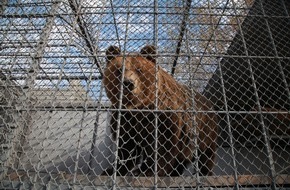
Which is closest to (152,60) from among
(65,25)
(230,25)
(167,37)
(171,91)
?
(171,91)

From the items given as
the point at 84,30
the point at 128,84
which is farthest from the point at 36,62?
the point at 84,30

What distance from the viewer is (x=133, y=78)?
3.20 m

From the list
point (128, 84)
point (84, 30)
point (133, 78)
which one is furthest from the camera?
point (84, 30)

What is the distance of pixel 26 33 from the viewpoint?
3.83 meters

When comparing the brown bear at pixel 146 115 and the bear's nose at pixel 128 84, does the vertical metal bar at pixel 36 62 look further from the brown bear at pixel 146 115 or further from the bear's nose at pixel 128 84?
the bear's nose at pixel 128 84

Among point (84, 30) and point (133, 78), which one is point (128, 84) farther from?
point (84, 30)

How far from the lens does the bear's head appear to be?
3.15 meters

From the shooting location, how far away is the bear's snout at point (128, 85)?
304 centimetres

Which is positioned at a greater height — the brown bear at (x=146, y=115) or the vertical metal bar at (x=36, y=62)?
the vertical metal bar at (x=36, y=62)

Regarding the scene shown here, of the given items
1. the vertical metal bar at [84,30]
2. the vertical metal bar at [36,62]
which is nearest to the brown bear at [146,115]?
the vertical metal bar at [84,30]

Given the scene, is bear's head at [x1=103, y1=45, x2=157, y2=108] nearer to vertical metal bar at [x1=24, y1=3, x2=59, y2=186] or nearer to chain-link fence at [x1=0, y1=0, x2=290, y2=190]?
chain-link fence at [x1=0, y1=0, x2=290, y2=190]

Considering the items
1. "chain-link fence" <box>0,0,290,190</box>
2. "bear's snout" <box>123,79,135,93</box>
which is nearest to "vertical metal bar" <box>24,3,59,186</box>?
"chain-link fence" <box>0,0,290,190</box>

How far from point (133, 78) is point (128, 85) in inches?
6.8

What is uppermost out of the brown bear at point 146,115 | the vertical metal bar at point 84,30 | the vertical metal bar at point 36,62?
the vertical metal bar at point 84,30
